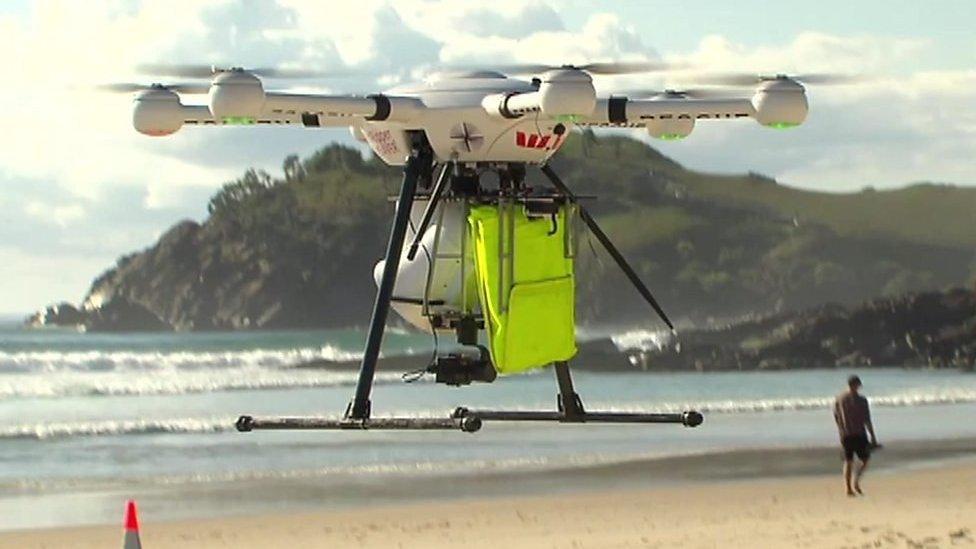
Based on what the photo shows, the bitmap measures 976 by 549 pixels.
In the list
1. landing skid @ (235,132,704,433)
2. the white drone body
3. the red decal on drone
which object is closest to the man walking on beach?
landing skid @ (235,132,704,433)

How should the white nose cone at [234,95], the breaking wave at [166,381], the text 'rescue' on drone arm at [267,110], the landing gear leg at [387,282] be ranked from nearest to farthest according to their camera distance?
1. the white nose cone at [234,95]
2. the text 'rescue' on drone arm at [267,110]
3. the landing gear leg at [387,282]
4. the breaking wave at [166,381]

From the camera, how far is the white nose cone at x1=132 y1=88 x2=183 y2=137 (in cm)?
1184

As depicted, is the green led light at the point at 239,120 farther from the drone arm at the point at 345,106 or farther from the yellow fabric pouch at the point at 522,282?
the yellow fabric pouch at the point at 522,282

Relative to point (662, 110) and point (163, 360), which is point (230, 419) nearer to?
point (662, 110)

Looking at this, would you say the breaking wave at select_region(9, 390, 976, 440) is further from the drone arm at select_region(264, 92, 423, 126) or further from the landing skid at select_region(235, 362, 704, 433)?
the drone arm at select_region(264, 92, 423, 126)

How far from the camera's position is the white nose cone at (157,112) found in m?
11.8

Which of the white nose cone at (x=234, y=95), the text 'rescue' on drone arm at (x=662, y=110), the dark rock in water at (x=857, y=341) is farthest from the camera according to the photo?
the dark rock in water at (x=857, y=341)

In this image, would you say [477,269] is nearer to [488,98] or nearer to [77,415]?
[488,98]

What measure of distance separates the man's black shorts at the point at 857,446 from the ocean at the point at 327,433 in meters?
4.06

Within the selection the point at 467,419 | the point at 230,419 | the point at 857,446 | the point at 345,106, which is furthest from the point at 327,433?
the point at 467,419

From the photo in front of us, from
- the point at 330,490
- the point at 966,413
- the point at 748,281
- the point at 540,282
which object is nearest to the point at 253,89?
the point at 540,282

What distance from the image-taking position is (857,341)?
5688 cm

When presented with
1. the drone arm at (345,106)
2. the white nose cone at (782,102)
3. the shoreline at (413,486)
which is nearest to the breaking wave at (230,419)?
the shoreline at (413,486)

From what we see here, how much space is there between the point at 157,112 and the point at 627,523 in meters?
10.3
